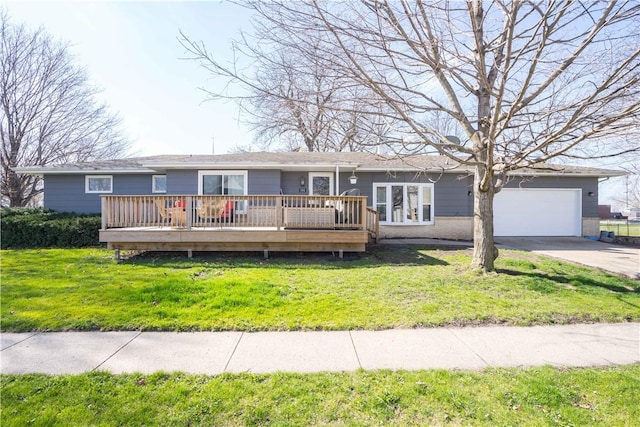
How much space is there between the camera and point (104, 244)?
422 inches

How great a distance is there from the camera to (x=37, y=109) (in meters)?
17.9

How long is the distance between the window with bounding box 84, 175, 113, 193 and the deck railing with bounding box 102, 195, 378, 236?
224 inches

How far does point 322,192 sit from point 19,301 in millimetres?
9478

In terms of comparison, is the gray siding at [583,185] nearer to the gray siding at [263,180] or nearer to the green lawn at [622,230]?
Answer: the green lawn at [622,230]

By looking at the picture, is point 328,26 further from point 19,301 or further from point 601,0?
point 19,301

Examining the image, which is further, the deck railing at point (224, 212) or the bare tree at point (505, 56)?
the deck railing at point (224, 212)

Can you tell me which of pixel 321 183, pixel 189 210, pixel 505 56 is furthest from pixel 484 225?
pixel 189 210

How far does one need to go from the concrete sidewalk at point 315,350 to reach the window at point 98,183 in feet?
36.5

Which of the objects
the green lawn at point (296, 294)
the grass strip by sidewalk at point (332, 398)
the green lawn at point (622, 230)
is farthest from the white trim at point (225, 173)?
the green lawn at point (622, 230)

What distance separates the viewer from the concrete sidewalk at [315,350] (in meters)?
2.96

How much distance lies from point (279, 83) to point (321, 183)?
27.7 feet

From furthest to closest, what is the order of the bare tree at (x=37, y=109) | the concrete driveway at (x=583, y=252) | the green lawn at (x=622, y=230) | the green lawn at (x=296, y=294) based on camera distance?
the bare tree at (x=37, y=109), the green lawn at (x=622, y=230), the concrete driveway at (x=583, y=252), the green lawn at (x=296, y=294)

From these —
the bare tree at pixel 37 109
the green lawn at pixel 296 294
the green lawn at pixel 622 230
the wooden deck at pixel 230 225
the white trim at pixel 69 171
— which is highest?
the bare tree at pixel 37 109

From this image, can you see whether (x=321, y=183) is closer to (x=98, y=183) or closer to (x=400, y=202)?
(x=400, y=202)
